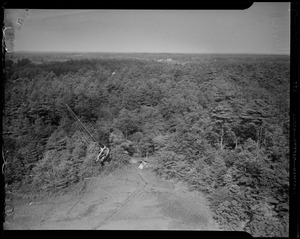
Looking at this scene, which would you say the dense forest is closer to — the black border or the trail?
the trail

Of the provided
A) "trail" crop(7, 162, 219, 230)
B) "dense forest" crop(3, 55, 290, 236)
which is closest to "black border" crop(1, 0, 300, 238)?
"dense forest" crop(3, 55, 290, 236)
